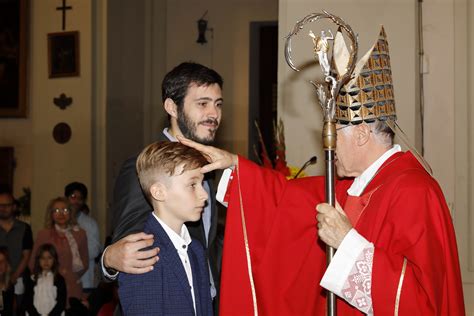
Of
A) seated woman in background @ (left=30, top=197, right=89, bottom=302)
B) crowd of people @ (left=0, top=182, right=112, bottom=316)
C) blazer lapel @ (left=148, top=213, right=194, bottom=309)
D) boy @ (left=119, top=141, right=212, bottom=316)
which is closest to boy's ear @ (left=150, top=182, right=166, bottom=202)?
boy @ (left=119, top=141, right=212, bottom=316)

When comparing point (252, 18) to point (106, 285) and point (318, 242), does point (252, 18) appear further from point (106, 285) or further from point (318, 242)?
point (318, 242)

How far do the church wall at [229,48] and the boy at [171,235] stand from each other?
6.23 m

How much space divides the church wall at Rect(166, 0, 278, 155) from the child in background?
3.44 m

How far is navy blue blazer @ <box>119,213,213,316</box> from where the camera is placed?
2824 mm

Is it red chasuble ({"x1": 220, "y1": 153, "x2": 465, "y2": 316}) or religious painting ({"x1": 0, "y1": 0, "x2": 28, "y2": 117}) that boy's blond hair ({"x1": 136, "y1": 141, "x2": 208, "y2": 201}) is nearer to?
red chasuble ({"x1": 220, "y1": 153, "x2": 465, "y2": 316})

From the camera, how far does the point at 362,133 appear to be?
303 centimetres

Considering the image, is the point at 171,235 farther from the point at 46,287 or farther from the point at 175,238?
the point at 46,287

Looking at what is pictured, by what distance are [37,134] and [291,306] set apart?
6261 mm

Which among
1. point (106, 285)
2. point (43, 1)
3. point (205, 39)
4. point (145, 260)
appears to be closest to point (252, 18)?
point (205, 39)

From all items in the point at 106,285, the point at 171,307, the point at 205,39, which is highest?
the point at 205,39

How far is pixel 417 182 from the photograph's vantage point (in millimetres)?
2922

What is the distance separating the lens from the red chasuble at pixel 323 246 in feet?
9.04

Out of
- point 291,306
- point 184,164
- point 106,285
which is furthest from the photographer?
point 106,285

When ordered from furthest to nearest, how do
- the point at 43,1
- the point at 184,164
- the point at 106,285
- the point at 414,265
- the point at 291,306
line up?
the point at 43,1 < the point at 106,285 < the point at 291,306 < the point at 184,164 < the point at 414,265
